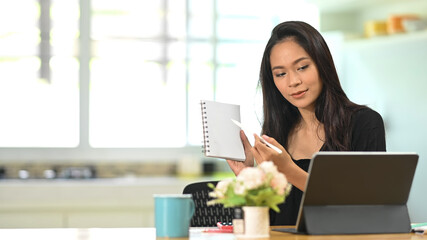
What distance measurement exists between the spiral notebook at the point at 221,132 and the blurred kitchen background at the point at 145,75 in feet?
7.30

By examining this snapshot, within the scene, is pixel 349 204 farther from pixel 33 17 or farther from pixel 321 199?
pixel 33 17

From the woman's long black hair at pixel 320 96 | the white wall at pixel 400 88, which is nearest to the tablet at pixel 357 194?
the woman's long black hair at pixel 320 96

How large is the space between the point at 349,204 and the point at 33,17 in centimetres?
363

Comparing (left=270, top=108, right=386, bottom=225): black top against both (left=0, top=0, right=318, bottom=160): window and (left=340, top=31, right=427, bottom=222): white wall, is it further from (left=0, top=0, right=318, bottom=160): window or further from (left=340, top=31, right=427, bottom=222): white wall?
(left=0, top=0, right=318, bottom=160): window

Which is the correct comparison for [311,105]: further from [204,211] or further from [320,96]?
[204,211]

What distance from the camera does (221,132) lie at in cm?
218

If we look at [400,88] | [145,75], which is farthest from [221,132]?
[145,75]

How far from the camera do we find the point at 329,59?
2424 millimetres

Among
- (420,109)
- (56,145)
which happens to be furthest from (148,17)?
(420,109)

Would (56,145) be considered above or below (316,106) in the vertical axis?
below

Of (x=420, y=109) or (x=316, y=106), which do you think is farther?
(x=420, y=109)

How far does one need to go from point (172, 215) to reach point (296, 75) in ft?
2.94

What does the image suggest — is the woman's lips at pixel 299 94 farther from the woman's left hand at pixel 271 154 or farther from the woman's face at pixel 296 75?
the woman's left hand at pixel 271 154

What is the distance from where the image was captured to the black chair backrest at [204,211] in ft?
7.87
